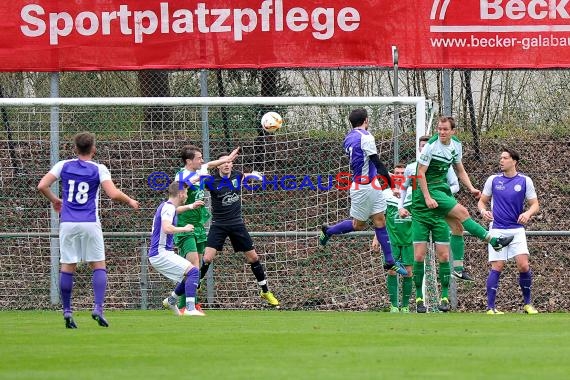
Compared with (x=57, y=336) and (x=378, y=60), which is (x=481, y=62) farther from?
(x=57, y=336)

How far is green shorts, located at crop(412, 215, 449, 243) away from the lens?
14.6m

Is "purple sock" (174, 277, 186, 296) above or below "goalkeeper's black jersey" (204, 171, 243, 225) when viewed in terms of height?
below

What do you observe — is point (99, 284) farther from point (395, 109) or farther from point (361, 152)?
A: point (395, 109)

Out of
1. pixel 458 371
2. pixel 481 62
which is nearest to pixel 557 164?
pixel 481 62

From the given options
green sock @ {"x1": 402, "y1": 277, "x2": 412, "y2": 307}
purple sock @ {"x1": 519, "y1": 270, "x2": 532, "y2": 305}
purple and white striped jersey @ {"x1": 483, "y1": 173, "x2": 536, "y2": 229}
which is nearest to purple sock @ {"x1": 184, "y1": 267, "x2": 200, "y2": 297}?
green sock @ {"x1": 402, "y1": 277, "x2": 412, "y2": 307}

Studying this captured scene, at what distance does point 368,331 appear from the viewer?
1084cm

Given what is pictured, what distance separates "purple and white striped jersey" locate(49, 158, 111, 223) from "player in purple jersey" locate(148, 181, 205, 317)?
2247mm

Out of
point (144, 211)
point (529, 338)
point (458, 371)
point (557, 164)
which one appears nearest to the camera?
point (458, 371)

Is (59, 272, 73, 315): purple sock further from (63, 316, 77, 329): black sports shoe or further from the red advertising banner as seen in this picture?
the red advertising banner

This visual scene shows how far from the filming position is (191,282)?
14062mm

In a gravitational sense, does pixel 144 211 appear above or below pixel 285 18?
below

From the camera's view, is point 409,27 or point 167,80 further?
point 167,80

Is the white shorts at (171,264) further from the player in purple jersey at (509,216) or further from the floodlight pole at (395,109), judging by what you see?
the floodlight pole at (395,109)

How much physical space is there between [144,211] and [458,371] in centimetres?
1165
